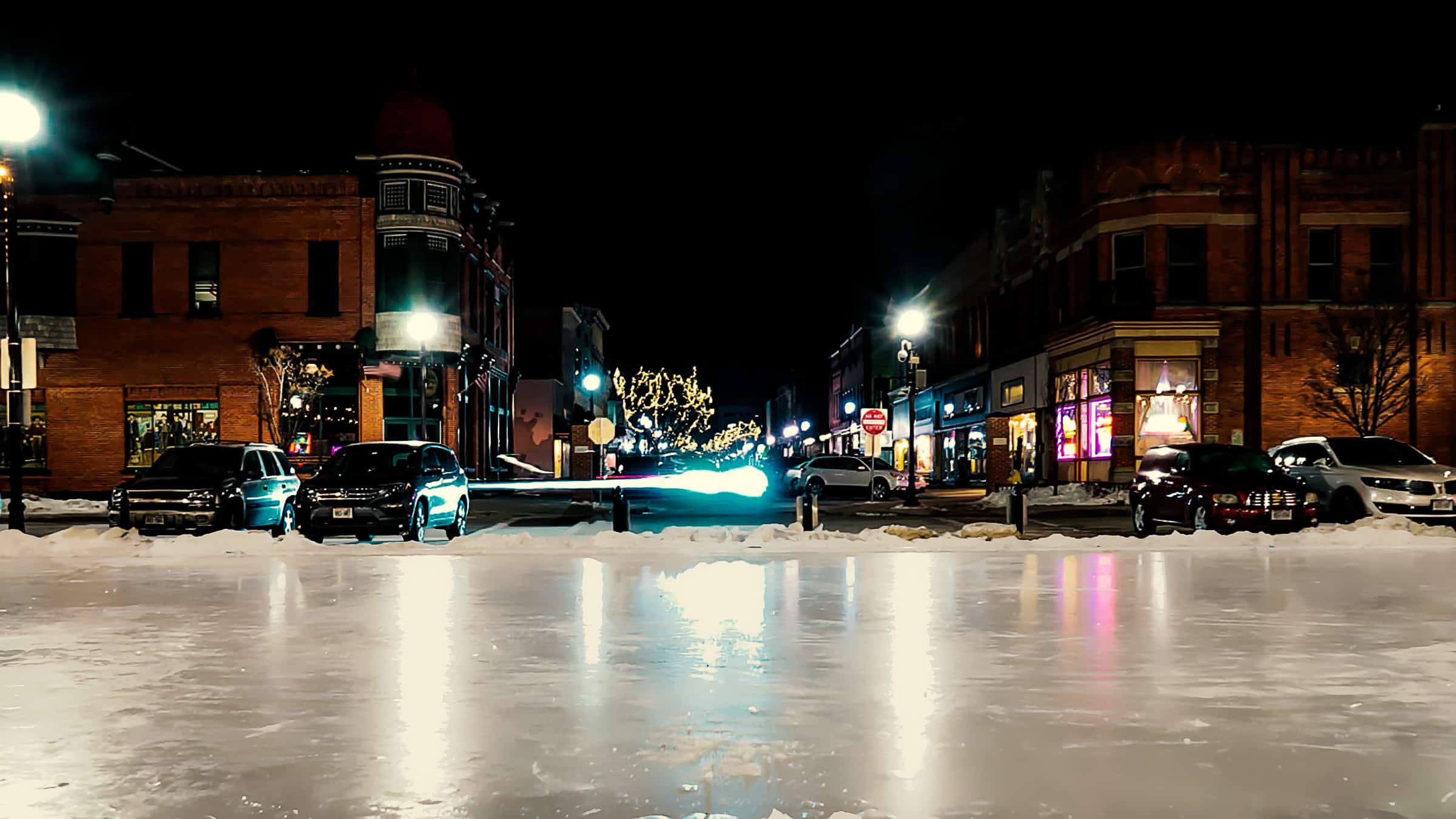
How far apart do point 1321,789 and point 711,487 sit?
132 ft

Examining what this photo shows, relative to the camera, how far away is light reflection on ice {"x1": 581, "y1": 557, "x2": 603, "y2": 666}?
9539 mm

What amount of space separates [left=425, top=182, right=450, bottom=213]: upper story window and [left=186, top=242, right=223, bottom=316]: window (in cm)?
783

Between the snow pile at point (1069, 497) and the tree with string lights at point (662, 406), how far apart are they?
6676 cm

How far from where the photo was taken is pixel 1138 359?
1535 inches

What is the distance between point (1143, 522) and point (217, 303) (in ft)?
114

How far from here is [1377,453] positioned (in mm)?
24922

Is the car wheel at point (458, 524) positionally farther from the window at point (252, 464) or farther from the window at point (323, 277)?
the window at point (323, 277)

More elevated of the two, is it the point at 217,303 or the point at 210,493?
the point at 217,303

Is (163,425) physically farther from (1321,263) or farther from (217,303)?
(1321,263)

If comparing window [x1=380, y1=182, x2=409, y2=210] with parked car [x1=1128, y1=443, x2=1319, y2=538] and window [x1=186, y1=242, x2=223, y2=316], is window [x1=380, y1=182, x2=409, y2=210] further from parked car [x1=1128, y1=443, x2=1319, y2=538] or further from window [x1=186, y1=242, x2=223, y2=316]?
parked car [x1=1128, y1=443, x2=1319, y2=538]

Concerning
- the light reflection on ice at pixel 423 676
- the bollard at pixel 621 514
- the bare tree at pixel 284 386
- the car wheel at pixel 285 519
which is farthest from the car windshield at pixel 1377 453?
the bare tree at pixel 284 386

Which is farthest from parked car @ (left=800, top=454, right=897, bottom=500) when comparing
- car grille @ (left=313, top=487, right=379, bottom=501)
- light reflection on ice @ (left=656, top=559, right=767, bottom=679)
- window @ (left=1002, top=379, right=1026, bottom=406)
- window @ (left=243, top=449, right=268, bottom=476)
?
light reflection on ice @ (left=656, top=559, right=767, bottom=679)

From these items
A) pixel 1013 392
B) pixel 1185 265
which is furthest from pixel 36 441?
pixel 1185 265

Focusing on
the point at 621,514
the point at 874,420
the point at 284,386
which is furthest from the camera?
the point at 284,386
